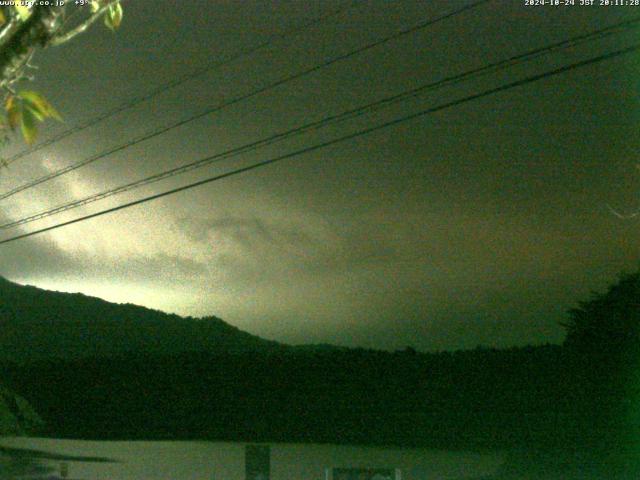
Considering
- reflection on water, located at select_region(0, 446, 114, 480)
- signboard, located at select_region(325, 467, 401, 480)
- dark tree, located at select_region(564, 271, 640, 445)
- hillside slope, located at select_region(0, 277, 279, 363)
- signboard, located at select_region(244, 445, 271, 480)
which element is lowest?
signboard, located at select_region(325, 467, 401, 480)

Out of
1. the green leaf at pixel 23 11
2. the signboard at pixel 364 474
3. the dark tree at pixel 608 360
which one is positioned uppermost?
the dark tree at pixel 608 360

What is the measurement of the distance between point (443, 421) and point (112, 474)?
1076cm

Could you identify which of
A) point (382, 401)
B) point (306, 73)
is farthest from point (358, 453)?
point (306, 73)

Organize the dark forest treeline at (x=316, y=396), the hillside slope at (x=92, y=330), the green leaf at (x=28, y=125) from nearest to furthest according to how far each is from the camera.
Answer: the green leaf at (x=28, y=125) < the dark forest treeline at (x=316, y=396) < the hillside slope at (x=92, y=330)

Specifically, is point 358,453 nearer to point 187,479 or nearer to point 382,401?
point 382,401

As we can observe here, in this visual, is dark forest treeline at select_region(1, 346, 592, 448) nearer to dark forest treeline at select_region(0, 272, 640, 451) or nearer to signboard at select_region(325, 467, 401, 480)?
dark forest treeline at select_region(0, 272, 640, 451)

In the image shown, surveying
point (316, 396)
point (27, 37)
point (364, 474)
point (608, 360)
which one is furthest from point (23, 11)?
point (316, 396)

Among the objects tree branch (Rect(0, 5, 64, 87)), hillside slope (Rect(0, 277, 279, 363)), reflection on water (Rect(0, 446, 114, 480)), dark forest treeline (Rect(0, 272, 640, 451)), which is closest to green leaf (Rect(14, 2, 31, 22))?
tree branch (Rect(0, 5, 64, 87))

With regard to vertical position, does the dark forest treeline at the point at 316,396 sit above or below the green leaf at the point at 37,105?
above

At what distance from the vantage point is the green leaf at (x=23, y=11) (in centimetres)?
364

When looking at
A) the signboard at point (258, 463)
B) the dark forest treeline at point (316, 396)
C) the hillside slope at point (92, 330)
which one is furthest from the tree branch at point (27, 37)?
the hillside slope at point (92, 330)

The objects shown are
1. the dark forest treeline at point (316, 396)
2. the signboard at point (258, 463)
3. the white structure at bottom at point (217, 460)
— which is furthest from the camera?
the dark forest treeline at point (316, 396)

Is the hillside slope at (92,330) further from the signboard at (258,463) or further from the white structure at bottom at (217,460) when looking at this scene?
the signboard at (258,463)

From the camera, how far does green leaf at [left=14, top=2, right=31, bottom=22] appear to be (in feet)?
11.9
